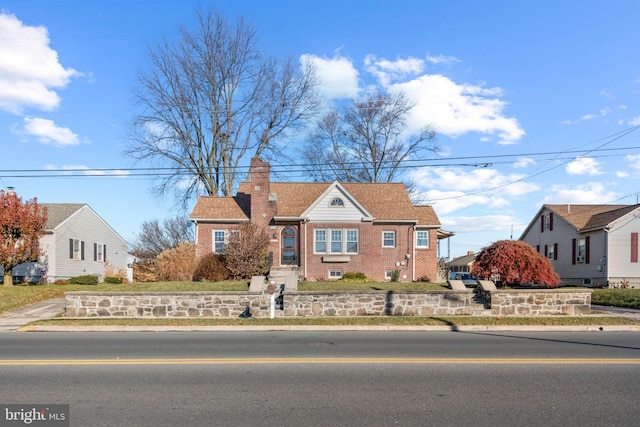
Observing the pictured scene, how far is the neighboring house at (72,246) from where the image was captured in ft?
101

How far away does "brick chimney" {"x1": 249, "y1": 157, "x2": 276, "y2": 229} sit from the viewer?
30719 millimetres

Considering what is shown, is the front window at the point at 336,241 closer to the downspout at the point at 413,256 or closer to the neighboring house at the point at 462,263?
the downspout at the point at 413,256

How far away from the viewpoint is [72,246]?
110 ft

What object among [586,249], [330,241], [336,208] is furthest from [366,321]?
[586,249]

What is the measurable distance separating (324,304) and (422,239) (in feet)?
56.2

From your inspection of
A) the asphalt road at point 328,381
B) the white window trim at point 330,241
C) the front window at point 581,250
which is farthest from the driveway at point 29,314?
the front window at point 581,250

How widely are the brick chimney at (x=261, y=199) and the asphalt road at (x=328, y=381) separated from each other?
62.0ft

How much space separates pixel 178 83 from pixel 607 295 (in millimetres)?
34200

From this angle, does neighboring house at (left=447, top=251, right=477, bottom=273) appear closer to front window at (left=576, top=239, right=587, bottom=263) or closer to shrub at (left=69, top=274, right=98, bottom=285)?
front window at (left=576, top=239, right=587, bottom=263)

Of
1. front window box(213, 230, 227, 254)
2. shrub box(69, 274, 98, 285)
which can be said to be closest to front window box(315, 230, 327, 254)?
front window box(213, 230, 227, 254)

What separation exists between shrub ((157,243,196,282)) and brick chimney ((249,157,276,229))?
19.0 ft

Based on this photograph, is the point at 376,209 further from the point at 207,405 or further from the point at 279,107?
the point at 207,405

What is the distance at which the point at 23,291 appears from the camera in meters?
21.5

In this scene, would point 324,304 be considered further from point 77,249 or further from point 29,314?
point 77,249
